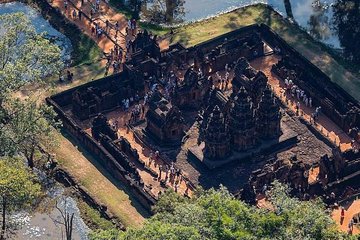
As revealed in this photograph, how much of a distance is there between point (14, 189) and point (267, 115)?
25511 mm

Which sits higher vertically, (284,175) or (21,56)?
(21,56)

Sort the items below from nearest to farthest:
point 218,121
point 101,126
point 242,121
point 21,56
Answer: point 218,121, point 21,56, point 242,121, point 101,126

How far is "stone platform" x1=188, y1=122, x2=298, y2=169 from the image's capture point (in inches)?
3204

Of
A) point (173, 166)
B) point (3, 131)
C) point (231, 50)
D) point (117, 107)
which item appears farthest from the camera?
point (231, 50)

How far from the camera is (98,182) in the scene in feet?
263

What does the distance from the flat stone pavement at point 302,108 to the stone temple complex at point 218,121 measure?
0.33ft

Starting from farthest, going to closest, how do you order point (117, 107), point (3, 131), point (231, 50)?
point (231, 50) < point (117, 107) < point (3, 131)

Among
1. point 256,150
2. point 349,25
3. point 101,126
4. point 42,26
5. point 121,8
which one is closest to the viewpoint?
point 256,150

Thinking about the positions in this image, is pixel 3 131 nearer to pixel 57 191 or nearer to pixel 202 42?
pixel 57 191

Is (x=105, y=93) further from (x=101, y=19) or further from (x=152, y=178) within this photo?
(x=101, y=19)

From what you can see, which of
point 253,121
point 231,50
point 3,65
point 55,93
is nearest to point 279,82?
Answer: point 231,50

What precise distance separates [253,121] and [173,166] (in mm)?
8064

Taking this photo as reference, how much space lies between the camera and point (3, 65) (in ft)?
263

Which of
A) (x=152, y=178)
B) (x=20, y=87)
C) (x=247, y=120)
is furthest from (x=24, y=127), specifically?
(x=247, y=120)
